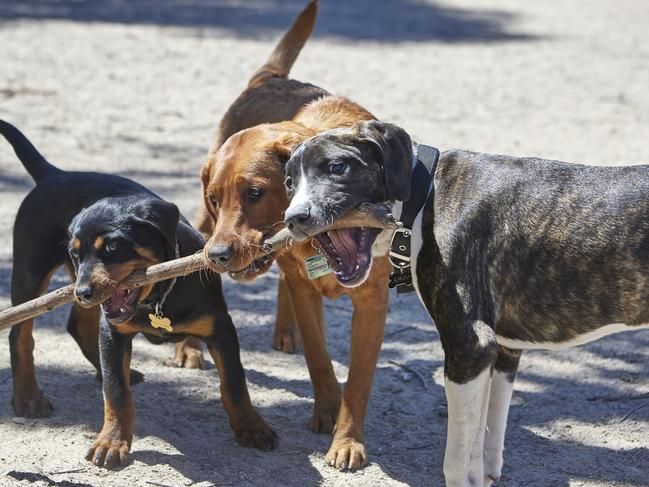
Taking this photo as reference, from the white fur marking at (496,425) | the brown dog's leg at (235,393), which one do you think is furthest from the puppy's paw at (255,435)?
the white fur marking at (496,425)

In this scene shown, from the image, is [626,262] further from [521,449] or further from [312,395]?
[312,395]

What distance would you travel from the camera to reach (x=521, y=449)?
17.1 ft

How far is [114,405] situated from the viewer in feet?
16.1

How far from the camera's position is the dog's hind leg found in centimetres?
479

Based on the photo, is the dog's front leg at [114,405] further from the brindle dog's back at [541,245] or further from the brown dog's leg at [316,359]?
the brindle dog's back at [541,245]

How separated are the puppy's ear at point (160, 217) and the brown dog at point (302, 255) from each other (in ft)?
0.65

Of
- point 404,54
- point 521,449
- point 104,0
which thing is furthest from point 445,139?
point 104,0

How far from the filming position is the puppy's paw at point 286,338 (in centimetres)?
632

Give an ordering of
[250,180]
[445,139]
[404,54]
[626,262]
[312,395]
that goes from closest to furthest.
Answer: [626,262]
[250,180]
[312,395]
[445,139]
[404,54]

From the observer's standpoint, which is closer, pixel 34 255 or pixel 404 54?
pixel 34 255

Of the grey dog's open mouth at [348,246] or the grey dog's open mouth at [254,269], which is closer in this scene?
the grey dog's open mouth at [348,246]

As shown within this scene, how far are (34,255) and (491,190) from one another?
2279mm

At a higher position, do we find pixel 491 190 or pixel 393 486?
pixel 491 190

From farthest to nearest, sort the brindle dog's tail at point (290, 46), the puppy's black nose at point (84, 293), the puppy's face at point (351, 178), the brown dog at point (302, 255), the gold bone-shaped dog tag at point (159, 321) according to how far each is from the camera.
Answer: the brindle dog's tail at point (290, 46) → the gold bone-shaped dog tag at point (159, 321) → the brown dog at point (302, 255) → the puppy's black nose at point (84, 293) → the puppy's face at point (351, 178)
